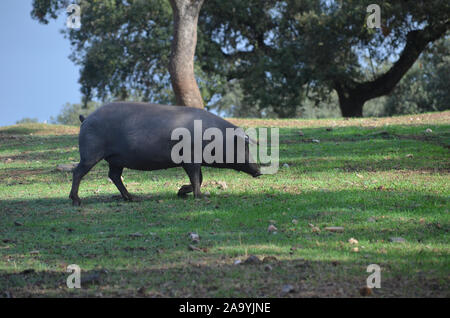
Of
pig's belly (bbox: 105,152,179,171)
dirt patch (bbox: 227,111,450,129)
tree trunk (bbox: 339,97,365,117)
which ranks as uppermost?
tree trunk (bbox: 339,97,365,117)

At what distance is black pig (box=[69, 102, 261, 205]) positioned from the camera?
430 inches

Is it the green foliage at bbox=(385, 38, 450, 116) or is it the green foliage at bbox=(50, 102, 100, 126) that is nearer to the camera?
the green foliage at bbox=(385, 38, 450, 116)

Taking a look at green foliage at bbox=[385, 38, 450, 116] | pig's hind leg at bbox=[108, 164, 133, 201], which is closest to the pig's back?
pig's hind leg at bbox=[108, 164, 133, 201]

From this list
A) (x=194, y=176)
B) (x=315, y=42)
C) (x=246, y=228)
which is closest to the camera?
(x=246, y=228)

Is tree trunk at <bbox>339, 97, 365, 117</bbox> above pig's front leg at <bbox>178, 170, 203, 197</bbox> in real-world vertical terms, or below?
above

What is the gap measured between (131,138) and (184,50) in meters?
8.69

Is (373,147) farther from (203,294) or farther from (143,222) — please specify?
(203,294)

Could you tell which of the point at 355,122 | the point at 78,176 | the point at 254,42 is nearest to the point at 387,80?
the point at 254,42

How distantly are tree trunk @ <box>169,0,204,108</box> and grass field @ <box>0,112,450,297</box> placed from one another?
448cm

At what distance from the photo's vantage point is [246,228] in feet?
29.3

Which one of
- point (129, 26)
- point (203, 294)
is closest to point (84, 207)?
point (203, 294)

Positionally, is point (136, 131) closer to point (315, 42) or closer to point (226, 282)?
point (226, 282)

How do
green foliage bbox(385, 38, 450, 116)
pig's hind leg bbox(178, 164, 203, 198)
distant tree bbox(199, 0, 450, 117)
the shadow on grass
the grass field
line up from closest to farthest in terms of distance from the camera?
1. the shadow on grass
2. the grass field
3. pig's hind leg bbox(178, 164, 203, 198)
4. distant tree bbox(199, 0, 450, 117)
5. green foliage bbox(385, 38, 450, 116)

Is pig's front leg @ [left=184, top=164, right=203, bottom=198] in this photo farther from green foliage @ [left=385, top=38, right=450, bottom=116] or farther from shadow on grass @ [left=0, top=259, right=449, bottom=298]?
green foliage @ [left=385, top=38, right=450, bottom=116]
